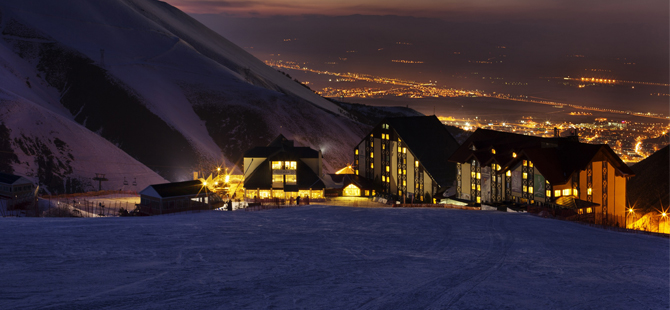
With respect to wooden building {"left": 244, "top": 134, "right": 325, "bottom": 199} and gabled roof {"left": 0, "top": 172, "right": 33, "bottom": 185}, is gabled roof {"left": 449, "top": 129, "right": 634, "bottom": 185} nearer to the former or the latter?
wooden building {"left": 244, "top": 134, "right": 325, "bottom": 199}

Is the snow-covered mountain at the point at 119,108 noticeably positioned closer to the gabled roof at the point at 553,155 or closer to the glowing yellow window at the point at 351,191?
the glowing yellow window at the point at 351,191

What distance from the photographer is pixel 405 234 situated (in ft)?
100

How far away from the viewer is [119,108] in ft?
325

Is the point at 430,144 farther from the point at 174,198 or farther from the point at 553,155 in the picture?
the point at 174,198

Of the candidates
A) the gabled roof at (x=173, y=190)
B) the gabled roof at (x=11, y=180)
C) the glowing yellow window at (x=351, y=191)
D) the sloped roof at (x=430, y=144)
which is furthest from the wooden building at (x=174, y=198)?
the sloped roof at (x=430, y=144)

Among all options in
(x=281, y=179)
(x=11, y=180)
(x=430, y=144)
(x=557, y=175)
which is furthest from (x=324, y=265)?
(x=430, y=144)

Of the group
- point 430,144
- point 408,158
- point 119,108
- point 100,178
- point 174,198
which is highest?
point 119,108

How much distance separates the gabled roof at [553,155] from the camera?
1801 inches

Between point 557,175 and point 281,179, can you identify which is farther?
point 281,179

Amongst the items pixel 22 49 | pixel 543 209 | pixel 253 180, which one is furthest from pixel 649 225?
pixel 22 49

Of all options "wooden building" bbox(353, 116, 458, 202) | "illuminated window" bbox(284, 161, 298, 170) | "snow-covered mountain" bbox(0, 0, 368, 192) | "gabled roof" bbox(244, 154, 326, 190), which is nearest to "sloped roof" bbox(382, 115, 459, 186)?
"wooden building" bbox(353, 116, 458, 202)

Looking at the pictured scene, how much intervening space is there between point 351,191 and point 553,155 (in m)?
25.8

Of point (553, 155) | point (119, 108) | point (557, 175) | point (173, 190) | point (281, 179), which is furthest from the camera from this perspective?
point (119, 108)

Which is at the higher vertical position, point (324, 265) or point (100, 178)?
point (100, 178)
